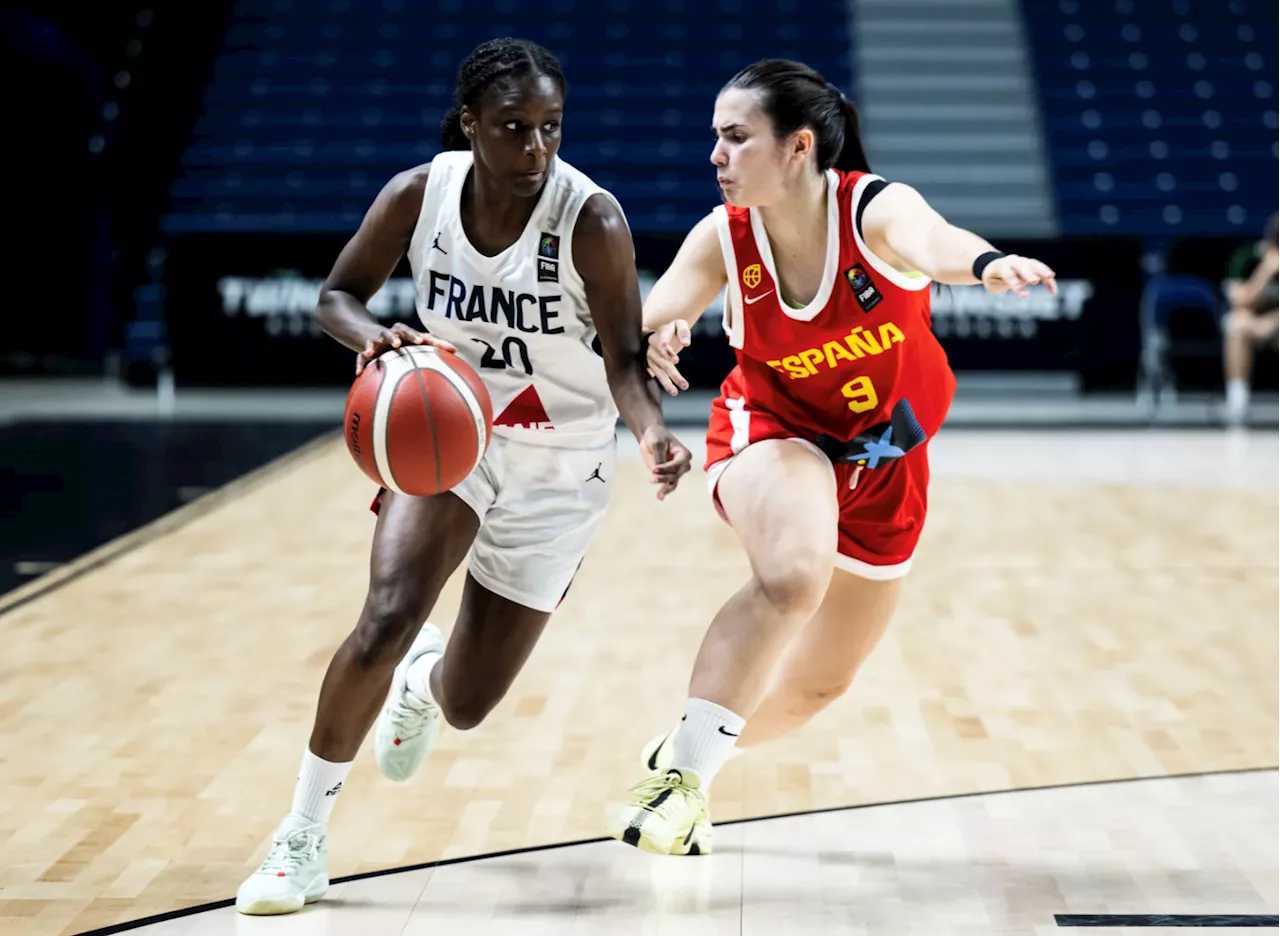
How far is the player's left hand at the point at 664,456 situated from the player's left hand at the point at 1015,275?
622 mm

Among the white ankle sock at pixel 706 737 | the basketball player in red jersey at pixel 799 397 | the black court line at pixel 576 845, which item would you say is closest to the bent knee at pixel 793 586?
the basketball player in red jersey at pixel 799 397

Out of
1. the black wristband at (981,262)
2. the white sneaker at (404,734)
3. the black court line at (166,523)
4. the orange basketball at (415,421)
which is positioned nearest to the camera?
the black wristband at (981,262)

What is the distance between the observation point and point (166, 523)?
7848mm

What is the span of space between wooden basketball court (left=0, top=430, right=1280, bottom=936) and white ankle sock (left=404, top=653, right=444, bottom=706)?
246mm

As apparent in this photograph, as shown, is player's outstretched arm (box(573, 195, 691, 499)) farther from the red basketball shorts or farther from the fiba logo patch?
the fiba logo patch

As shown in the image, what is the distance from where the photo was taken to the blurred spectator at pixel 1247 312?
38.8 ft

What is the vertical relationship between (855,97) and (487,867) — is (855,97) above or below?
above

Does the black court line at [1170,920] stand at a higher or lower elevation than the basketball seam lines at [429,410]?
lower

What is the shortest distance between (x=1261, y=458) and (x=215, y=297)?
7.74m

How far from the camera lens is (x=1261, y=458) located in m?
10.7

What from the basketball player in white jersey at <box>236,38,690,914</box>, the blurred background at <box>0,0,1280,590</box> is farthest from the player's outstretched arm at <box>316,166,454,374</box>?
the blurred background at <box>0,0,1280,590</box>

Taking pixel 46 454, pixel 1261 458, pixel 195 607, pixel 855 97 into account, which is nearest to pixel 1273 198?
pixel 855 97

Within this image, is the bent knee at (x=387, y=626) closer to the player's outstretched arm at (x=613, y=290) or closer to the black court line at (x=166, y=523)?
the player's outstretched arm at (x=613, y=290)

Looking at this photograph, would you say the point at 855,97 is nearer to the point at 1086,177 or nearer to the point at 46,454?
the point at 1086,177
